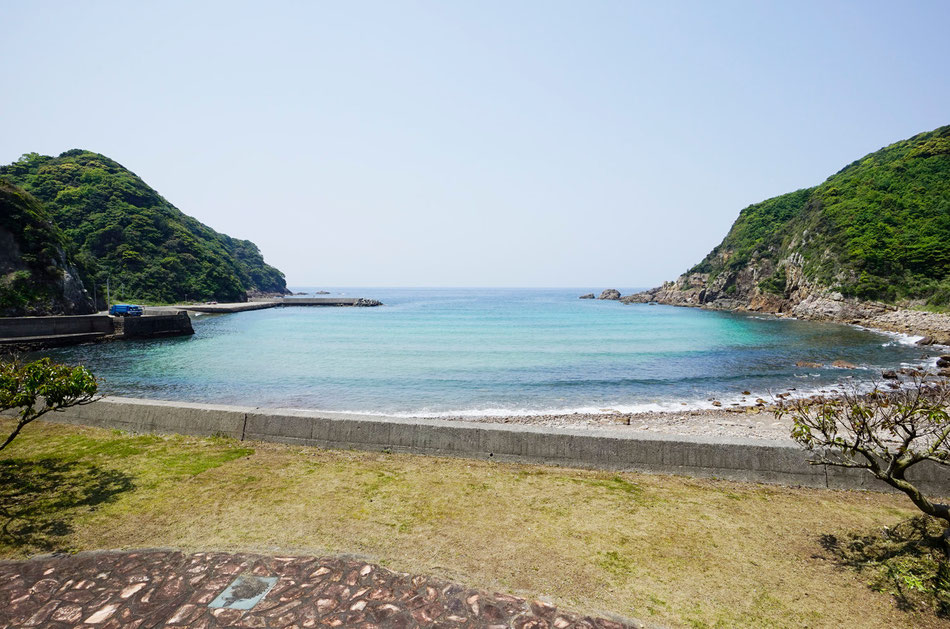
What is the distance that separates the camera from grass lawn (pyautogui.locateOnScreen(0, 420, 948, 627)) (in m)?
4.60

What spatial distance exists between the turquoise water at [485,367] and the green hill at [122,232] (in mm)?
41363

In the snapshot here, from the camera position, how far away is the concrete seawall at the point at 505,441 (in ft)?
24.1

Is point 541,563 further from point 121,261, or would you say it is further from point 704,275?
point 704,275

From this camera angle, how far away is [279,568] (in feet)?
16.3

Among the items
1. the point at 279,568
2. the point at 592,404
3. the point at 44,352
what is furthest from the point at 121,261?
the point at 279,568

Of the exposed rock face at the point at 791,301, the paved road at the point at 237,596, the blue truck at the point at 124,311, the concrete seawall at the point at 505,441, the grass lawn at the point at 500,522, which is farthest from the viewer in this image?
the blue truck at the point at 124,311

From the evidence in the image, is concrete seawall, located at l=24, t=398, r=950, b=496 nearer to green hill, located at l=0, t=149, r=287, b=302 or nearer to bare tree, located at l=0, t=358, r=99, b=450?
bare tree, located at l=0, t=358, r=99, b=450

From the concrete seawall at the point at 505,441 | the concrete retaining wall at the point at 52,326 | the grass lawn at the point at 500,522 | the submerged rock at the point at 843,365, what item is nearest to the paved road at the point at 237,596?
the grass lawn at the point at 500,522

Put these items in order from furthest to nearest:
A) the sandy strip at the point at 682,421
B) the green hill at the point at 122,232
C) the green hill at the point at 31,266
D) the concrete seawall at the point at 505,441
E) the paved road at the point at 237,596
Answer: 1. the green hill at the point at 122,232
2. the green hill at the point at 31,266
3. the sandy strip at the point at 682,421
4. the concrete seawall at the point at 505,441
5. the paved road at the point at 237,596

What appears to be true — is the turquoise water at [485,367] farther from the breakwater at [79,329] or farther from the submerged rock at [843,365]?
the breakwater at [79,329]

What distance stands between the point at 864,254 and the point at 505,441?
239ft

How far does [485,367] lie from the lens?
101ft

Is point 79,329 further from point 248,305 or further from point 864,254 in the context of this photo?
point 864,254

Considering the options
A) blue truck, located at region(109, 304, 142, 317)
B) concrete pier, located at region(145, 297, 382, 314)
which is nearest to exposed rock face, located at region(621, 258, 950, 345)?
blue truck, located at region(109, 304, 142, 317)
